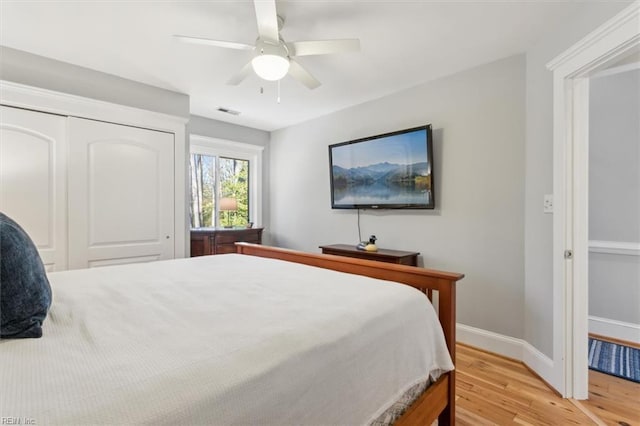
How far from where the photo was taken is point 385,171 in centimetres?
319

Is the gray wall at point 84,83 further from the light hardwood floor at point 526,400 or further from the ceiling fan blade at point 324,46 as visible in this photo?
the light hardwood floor at point 526,400

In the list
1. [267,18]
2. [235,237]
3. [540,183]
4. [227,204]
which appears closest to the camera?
[267,18]

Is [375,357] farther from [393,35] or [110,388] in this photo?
[393,35]

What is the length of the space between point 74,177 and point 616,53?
12.7 ft

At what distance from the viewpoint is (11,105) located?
2375 millimetres

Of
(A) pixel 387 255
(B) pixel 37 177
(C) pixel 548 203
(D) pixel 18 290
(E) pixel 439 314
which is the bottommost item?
(E) pixel 439 314

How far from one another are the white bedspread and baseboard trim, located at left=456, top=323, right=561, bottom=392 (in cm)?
118

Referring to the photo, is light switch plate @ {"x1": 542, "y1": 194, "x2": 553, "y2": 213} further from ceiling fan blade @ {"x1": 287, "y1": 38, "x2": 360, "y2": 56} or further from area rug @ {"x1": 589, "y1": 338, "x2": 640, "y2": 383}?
ceiling fan blade @ {"x1": 287, "y1": 38, "x2": 360, "y2": 56}

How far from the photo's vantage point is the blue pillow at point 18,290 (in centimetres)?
87

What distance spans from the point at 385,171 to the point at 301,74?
4.72 feet

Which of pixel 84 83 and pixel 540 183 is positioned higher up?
pixel 84 83

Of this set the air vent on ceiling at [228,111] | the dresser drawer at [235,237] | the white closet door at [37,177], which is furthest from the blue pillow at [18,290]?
the air vent on ceiling at [228,111]

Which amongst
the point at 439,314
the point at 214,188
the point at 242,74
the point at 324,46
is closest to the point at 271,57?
the point at 324,46

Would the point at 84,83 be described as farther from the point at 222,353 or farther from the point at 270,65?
the point at 222,353
